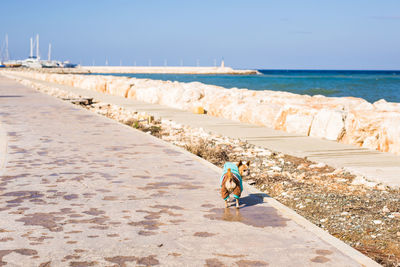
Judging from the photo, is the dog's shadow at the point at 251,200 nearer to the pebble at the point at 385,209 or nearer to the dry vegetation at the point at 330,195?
the dry vegetation at the point at 330,195

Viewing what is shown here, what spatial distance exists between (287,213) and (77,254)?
7.07ft

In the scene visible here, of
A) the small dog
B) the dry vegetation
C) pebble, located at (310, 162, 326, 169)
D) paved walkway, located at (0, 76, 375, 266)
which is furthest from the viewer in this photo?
pebble, located at (310, 162, 326, 169)

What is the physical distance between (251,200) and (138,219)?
1428 mm

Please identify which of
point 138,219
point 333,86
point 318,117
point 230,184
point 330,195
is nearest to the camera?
point 138,219

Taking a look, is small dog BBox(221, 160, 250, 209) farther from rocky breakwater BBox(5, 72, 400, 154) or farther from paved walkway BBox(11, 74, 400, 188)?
rocky breakwater BBox(5, 72, 400, 154)

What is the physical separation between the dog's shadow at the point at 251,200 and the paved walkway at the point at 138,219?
0.01m

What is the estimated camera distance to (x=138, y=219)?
4.72m

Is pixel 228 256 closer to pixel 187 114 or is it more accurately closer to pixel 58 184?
pixel 58 184

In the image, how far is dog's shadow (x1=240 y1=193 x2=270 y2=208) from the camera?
5433 millimetres

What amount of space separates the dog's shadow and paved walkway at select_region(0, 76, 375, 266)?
1 centimetres

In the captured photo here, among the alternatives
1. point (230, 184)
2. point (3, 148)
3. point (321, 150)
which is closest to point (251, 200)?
point (230, 184)

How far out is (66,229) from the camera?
4375mm

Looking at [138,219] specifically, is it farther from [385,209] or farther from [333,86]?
[333,86]

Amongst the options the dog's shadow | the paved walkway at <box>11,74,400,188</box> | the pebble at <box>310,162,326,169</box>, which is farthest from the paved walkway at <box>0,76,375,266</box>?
the paved walkway at <box>11,74,400,188</box>
